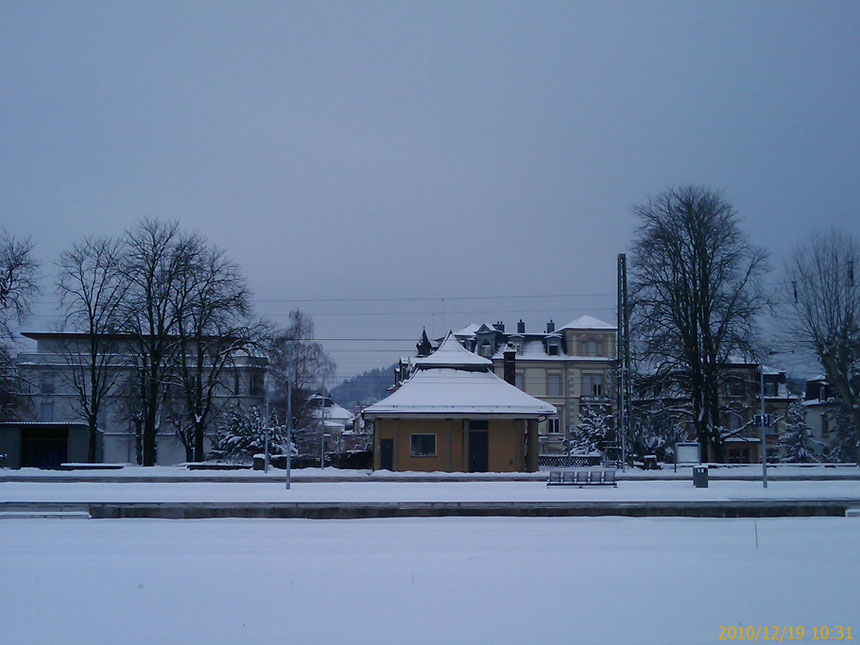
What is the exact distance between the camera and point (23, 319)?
147ft

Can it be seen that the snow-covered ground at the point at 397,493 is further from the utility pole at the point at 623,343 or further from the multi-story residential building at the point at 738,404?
the utility pole at the point at 623,343

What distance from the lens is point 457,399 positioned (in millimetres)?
46281

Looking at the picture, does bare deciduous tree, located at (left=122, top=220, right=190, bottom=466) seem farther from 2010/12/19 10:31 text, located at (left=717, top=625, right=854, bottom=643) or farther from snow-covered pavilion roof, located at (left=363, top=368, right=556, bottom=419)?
2010/12/19 10:31 text, located at (left=717, top=625, right=854, bottom=643)

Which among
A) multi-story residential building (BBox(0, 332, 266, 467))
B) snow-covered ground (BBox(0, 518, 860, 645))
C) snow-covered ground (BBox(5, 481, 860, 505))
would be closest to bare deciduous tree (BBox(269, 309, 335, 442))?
multi-story residential building (BBox(0, 332, 266, 467))

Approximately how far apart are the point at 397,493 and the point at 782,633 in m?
19.2

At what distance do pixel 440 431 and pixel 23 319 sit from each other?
940 inches

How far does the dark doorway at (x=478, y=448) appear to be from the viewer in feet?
150

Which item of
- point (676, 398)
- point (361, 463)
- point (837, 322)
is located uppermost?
point (837, 322)

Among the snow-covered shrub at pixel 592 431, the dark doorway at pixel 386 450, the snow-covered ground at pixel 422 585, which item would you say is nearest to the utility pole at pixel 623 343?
the dark doorway at pixel 386 450

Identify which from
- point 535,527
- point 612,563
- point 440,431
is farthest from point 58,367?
point 612,563

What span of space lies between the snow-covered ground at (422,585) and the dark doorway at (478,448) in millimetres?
27146

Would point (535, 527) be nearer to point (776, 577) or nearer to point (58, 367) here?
point (776, 577)

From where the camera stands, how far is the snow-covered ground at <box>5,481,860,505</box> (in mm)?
25500

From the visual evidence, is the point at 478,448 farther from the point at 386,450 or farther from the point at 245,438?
the point at 245,438
